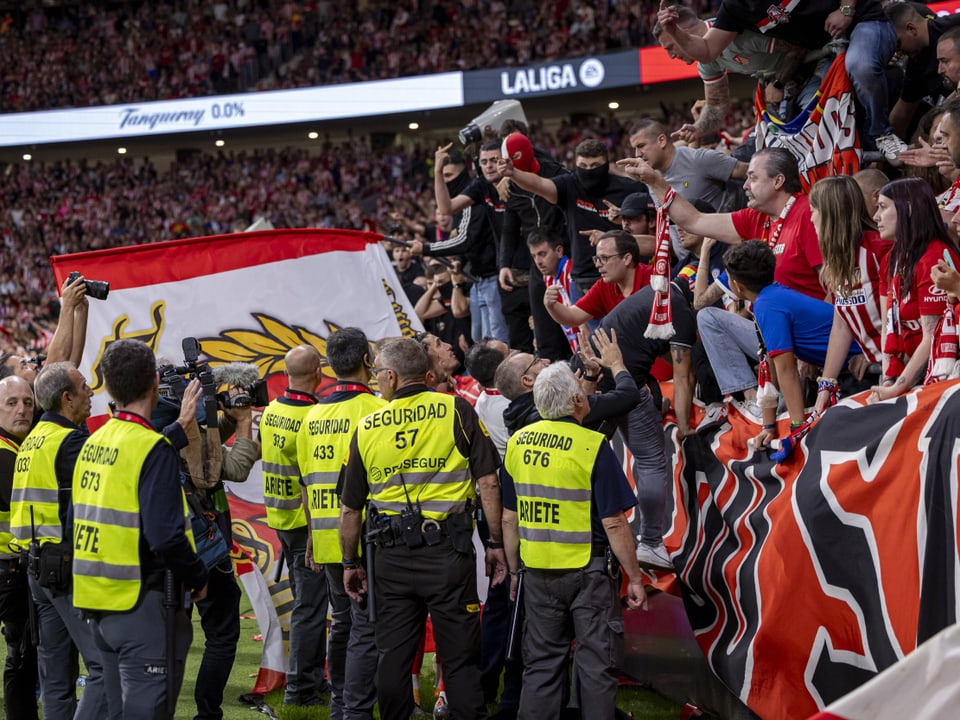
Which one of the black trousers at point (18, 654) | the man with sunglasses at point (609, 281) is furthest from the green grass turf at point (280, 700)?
the man with sunglasses at point (609, 281)

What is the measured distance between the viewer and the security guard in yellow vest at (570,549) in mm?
4984

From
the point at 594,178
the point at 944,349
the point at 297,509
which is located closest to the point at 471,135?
the point at 594,178

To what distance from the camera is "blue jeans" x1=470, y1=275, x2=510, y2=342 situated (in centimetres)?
945

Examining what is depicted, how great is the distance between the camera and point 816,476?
15.2 feet

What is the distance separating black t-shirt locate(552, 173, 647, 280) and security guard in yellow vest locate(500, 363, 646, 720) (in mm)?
2472

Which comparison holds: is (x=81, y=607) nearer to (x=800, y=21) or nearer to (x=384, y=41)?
(x=800, y=21)

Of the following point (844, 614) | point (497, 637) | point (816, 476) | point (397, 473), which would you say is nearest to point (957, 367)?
point (816, 476)

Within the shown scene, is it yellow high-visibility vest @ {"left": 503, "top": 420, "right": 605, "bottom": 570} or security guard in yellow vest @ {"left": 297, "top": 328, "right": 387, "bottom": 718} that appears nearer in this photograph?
yellow high-visibility vest @ {"left": 503, "top": 420, "right": 605, "bottom": 570}

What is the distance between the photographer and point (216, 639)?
568 centimetres

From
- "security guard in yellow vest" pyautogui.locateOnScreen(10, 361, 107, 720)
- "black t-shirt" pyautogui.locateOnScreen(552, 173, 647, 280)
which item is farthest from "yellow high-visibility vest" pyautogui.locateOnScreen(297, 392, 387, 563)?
"black t-shirt" pyautogui.locateOnScreen(552, 173, 647, 280)

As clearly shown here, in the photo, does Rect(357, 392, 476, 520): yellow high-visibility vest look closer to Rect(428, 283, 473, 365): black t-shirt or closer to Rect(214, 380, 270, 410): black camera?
Rect(214, 380, 270, 410): black camera

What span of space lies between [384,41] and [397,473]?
82.8 ft

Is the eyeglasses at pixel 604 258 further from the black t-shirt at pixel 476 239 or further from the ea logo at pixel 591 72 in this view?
the ea logo at pixel 591 72

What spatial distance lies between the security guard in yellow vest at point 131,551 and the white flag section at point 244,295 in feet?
10.1
